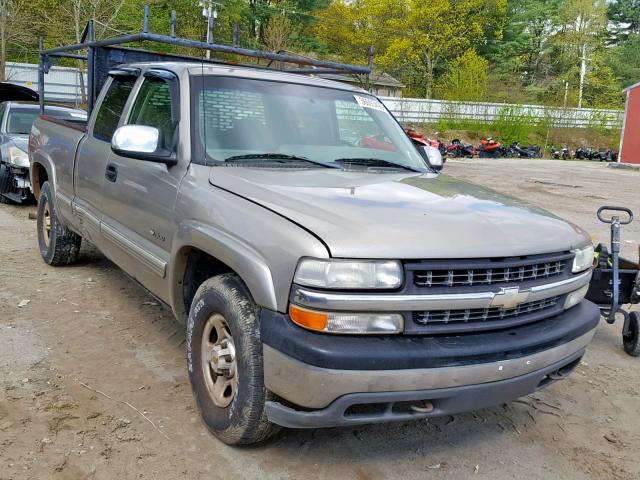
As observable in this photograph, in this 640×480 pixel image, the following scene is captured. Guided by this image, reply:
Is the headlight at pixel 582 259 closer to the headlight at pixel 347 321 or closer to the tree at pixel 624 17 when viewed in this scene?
the headlight at pixel 347 321

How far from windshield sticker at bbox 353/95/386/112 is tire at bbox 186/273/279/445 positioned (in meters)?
1.93

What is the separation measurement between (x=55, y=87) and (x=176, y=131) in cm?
2894

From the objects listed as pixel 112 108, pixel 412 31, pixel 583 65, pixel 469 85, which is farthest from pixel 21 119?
pixel 583 65

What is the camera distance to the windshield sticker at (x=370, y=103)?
4.34 m

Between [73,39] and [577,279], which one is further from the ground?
[73,39]

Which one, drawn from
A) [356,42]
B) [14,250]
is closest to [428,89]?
[356,42]

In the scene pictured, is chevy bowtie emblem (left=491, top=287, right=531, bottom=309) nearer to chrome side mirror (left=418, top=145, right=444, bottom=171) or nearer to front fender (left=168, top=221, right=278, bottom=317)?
front fender (left=168, top=221, right=278, bottom=317)

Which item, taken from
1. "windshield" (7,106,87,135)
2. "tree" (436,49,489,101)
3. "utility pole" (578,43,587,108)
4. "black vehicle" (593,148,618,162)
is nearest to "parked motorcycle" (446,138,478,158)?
"black vehicle" (593,148,618,162)

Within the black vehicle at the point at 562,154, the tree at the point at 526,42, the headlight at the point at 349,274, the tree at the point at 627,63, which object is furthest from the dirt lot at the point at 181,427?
the tree at the point at 627,63

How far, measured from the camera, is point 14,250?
6.63 m

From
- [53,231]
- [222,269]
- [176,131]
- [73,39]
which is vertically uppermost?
[73,39]

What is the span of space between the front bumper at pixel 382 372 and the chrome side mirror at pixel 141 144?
1317 mm

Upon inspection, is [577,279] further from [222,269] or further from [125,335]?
[125,335]

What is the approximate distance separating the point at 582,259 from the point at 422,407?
1.22 meters
